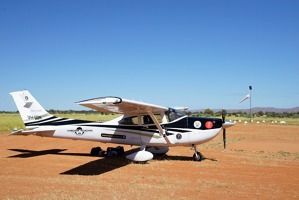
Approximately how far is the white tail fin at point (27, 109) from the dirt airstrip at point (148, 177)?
1797 mm

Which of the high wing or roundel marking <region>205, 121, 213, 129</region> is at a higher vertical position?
the high wing

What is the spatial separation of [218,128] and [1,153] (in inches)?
424

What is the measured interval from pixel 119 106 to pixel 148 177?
296cm

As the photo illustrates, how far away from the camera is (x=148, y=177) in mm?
9734

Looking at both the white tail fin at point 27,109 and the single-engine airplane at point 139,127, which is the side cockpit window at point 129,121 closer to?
the single-engine airplane at point 139,127

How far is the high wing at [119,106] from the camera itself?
30.9 ft

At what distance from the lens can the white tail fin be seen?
48.1 ft

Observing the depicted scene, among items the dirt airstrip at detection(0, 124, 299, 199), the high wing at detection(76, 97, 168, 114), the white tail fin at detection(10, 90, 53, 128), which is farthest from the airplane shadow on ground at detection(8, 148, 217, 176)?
the high wing at detection(76, 97, 168, 114)

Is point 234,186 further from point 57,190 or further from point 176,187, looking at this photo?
point 57,190

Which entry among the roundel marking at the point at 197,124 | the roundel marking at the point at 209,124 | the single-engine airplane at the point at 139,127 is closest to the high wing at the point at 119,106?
the single-engine airplane at the point at 139,127

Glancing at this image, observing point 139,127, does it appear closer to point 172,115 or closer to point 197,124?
point 172,115

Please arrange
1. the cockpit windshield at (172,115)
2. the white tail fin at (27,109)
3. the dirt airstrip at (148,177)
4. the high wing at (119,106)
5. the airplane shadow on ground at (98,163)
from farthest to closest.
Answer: the white tail fin at (27,109), the cockpit windshield at (172,115), the airplane shadow on ground at (98,163), the high wing at (119,106), the dirt airstrip at (148,177)

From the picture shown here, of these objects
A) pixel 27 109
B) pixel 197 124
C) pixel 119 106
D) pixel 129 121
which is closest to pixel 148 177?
pixel 119 106

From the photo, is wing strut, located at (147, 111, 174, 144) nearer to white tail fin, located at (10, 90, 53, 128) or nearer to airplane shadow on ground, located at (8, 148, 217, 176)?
airplane shadow on ground, located at (8, 148, 217, 176)
